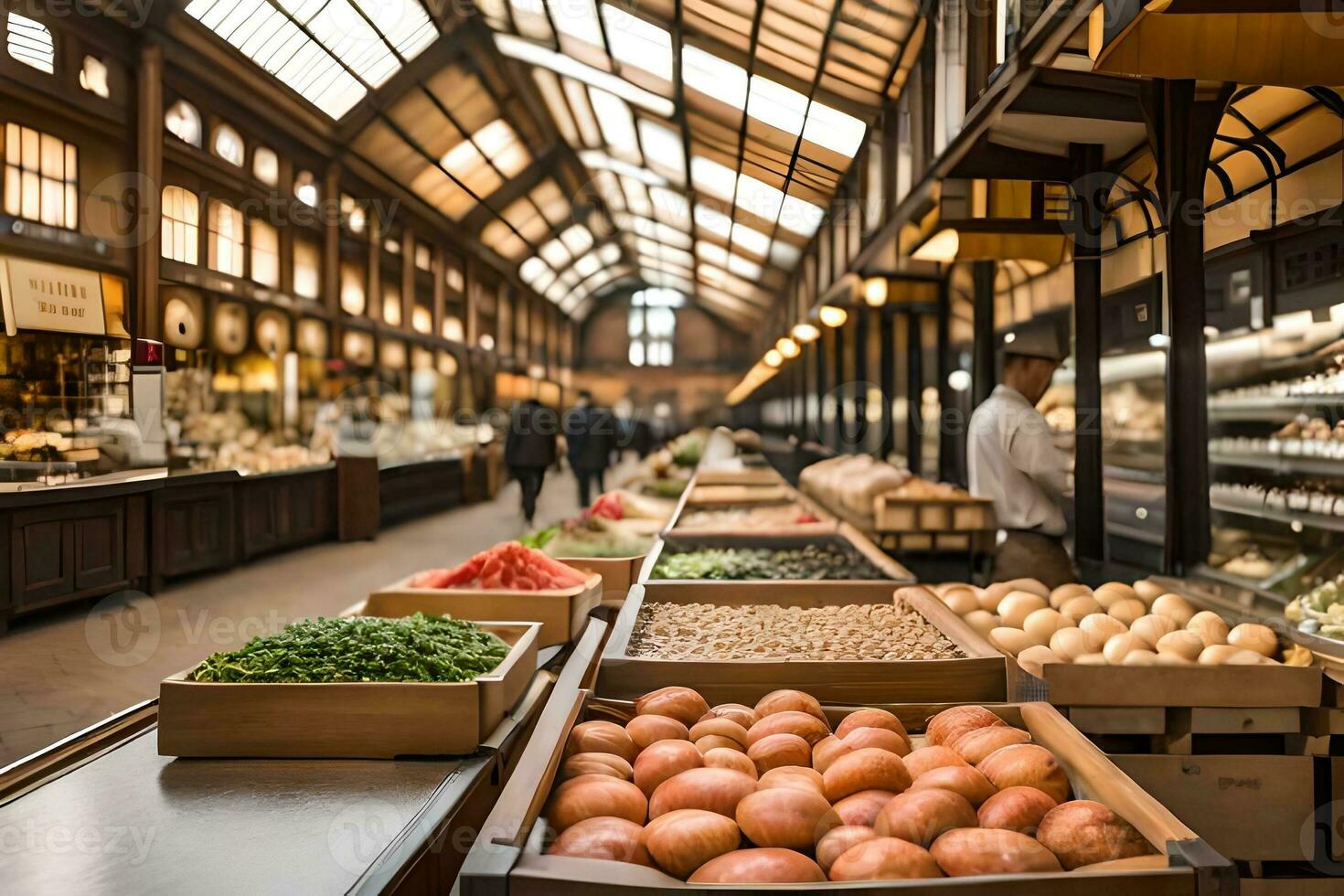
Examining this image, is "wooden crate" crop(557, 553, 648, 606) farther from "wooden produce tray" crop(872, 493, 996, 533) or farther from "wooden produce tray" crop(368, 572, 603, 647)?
"wooden produce tray" crop(872, 493, 996, 533)

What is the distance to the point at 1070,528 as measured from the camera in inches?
255

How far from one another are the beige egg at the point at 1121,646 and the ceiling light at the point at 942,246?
2378mm

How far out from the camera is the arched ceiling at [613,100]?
20.9ft

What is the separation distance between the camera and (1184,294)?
10.6 ft

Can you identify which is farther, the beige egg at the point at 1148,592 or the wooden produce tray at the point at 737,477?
the wooden produce tray at the point at 737,477

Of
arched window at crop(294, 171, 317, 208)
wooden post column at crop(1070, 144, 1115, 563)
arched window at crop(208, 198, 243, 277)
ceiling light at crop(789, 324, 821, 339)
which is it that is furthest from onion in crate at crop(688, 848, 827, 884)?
arched window at crop(294, 171, 317, 208)

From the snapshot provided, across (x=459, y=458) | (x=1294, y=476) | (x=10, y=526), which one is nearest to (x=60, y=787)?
(x=10, y=526)

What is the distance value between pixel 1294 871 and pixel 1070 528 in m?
4.78

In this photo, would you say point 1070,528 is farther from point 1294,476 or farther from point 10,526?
point 10,526

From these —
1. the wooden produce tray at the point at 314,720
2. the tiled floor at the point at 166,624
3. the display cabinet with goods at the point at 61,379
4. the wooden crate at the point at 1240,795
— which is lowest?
the tiled floor at the point at 166,624

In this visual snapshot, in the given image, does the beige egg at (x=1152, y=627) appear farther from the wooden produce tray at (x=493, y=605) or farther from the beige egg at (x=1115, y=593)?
the wooden produce tray at (x=493, y=605)

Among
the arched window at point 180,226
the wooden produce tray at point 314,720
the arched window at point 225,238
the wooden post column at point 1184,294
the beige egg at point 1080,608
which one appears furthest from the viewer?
the arched window at point 225,238

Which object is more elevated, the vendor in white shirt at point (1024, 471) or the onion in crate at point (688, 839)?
the vendor in white shirt at point (1024, 471)

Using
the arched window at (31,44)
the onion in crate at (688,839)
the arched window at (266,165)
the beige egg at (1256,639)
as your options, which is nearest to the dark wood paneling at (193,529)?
the arched window at (31,44)
